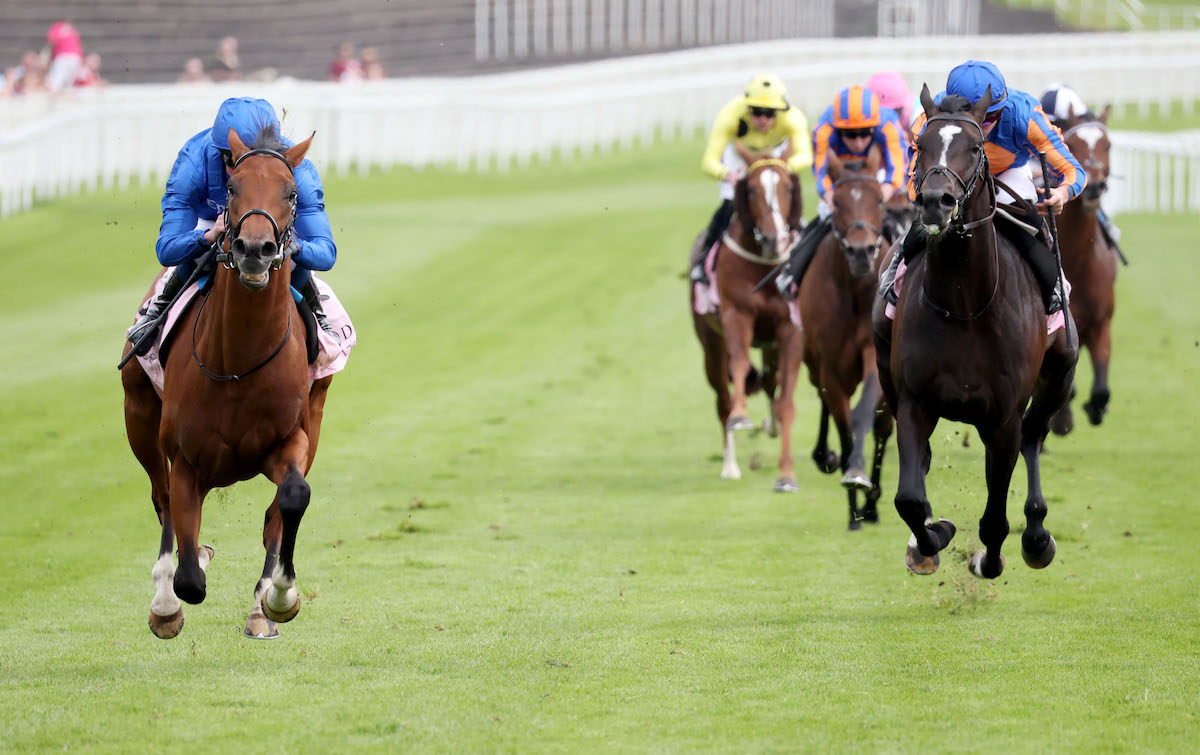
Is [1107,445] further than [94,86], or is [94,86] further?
[94,86]

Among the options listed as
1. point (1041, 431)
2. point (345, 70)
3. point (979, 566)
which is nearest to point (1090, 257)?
point (1041, 431)

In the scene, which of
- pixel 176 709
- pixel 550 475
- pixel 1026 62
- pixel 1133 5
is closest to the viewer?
pixel 176 709

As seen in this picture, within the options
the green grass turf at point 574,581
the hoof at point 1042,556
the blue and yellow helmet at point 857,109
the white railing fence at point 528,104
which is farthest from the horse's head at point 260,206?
the white railing fence at point 528,104

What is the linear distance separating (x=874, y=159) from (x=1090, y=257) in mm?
2090

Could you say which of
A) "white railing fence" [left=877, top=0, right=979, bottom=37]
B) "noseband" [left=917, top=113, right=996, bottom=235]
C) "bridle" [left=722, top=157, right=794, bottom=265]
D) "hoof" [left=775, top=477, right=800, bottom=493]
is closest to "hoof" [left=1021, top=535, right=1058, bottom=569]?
"noseband" [left=917, top=113, right=996, bottom=235]

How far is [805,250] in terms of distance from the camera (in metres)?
10.8

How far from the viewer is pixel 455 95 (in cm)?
2889

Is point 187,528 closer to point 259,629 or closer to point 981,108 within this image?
point 259,629

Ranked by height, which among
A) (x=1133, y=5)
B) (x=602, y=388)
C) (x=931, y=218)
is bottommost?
(x=602, y=388)

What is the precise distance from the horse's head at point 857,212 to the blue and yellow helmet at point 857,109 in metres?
0.26

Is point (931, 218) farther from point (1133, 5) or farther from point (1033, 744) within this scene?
point (1133, 5)

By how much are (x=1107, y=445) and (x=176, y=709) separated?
916cm

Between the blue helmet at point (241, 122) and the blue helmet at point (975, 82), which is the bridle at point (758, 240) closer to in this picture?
the blue helmet at point (975, 82)

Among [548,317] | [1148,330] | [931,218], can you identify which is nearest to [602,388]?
[548,317]
